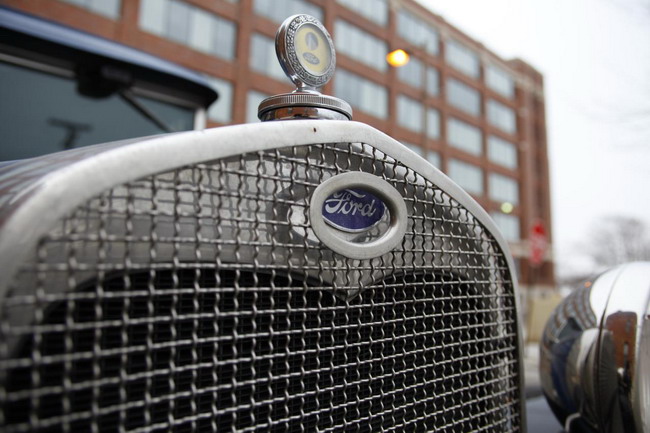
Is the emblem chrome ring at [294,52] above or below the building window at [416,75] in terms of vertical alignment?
below

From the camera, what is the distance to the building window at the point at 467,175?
30.7 metres

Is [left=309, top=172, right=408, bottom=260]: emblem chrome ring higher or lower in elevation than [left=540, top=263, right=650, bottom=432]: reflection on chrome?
higher

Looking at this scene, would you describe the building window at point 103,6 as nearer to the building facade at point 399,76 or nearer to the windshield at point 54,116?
the building facade at point 399,76

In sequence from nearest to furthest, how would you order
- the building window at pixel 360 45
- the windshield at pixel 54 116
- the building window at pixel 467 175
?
the windshield at pixel 54 116 < the building window at pixel 360 45 < the building window at pixel 467 175

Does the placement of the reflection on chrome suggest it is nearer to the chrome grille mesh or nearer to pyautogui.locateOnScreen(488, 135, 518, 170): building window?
the chrome grille mesh

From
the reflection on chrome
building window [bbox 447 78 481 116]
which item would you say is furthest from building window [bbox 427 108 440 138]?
the reflection on chrome

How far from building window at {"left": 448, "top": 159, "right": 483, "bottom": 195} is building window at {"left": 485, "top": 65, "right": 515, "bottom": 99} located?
6304 millimetres

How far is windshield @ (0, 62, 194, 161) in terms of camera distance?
1918 mm

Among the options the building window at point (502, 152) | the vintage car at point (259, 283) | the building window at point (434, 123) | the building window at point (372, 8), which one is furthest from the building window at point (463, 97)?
the vintage car at point (259, 283)

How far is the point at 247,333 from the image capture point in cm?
95

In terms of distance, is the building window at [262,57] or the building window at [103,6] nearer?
the building window at [103,6]

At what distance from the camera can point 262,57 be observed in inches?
898

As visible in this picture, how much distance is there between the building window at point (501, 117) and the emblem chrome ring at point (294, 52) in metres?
35.1

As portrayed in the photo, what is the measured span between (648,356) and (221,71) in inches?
858
